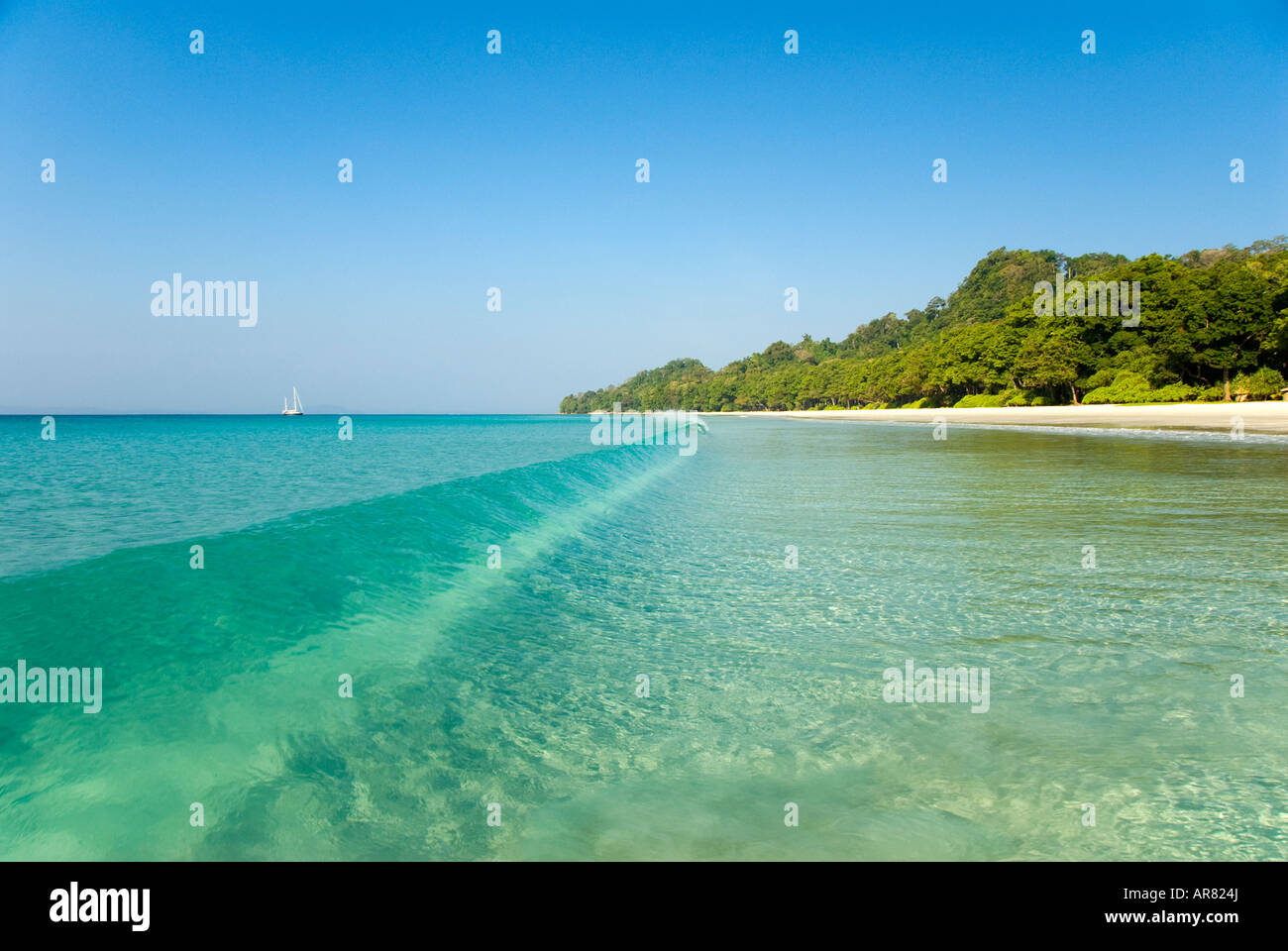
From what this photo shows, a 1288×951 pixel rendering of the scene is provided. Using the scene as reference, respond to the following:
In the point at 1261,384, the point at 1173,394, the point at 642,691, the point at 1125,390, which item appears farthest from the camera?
the point at 1125,390

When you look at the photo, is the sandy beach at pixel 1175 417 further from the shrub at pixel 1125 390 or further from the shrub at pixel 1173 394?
the shrub at pixel 1173 394

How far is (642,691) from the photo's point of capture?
4.51 m

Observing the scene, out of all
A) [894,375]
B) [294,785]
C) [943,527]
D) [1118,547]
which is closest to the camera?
[294,785]

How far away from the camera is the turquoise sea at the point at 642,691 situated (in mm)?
3006

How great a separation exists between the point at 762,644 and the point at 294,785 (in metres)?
3.31

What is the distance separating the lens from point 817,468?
21.1 metres

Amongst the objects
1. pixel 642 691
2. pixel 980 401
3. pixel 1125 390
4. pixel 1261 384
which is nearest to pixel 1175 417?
pixel 1261 384

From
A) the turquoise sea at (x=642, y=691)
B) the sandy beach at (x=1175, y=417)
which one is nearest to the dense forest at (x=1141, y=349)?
the sandy beach at (x=1175, y=417)

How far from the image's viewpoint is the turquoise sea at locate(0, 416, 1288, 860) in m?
3.01

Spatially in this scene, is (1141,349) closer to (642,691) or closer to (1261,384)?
(1261,384)
